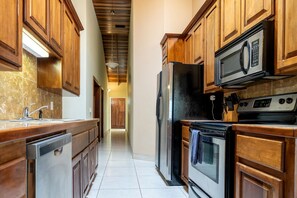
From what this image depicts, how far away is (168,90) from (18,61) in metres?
2.06

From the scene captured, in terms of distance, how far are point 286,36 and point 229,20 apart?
34.5 inches

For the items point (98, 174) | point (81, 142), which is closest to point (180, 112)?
point (81, 142)

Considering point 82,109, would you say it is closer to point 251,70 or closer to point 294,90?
point 251,70

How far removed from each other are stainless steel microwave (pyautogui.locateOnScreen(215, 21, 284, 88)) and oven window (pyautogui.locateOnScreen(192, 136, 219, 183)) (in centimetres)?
66

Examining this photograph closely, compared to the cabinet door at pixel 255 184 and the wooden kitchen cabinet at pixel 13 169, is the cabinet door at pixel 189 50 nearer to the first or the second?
the cabinet door at pixel 255 184

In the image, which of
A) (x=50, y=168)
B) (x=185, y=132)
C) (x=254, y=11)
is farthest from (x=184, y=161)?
(x=50, y=168)

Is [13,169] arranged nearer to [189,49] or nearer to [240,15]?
[240,15]

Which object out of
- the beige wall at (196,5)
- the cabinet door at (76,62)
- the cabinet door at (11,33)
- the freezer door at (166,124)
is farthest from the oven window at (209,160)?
the beige wall at (196,5)

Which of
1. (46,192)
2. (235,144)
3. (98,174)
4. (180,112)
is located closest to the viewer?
(46,192)

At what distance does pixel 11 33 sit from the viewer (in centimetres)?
146

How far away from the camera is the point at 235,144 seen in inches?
67.8

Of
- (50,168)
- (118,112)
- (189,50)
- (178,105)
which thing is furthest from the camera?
(118,112)

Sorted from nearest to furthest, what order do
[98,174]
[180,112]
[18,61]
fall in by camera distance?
[18,61] → [180,112] → [98,174]

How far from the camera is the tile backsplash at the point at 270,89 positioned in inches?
73.0
